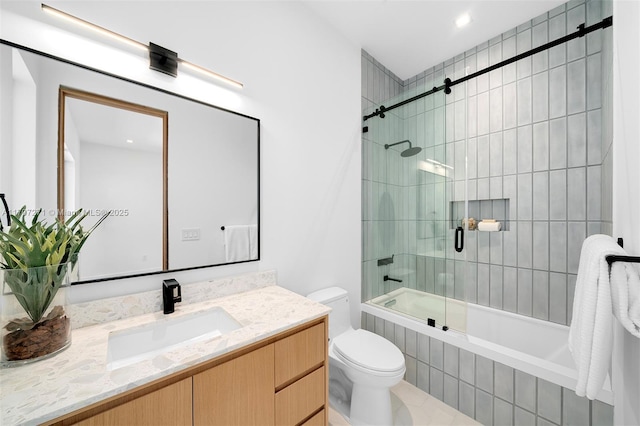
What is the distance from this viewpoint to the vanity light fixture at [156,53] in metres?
1.00

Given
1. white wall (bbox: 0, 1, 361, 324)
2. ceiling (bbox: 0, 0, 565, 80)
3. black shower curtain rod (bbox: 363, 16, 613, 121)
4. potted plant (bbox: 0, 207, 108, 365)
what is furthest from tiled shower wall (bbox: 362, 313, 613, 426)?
ceiling (bbox: 0, 0, 565, 80)

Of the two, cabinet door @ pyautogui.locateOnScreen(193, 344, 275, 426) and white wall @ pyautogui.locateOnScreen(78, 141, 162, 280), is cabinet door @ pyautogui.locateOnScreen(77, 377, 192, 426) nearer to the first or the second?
cabinet door @ pyautogui.locateOnScreen(193, 344, 275, 426)

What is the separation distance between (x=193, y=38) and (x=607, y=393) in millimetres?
2698

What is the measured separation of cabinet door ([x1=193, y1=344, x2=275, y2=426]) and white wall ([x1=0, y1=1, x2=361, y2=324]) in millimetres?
598

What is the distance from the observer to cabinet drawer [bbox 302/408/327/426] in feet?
3.67

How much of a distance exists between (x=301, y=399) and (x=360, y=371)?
47cm

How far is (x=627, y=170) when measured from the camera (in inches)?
37.2

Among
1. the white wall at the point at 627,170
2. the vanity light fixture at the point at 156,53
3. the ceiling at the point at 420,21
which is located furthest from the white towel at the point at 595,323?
the ceiling at the point at 420,21

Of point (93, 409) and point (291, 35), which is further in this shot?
point (291, 35)

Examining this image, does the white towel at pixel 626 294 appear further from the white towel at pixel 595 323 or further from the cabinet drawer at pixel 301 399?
Answer: the cabinet drawer at pixel 301 399

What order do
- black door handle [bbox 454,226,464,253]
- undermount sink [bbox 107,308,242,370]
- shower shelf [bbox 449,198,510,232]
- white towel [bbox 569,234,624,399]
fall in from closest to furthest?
white towel [bbox 569,234,624,399] < undermount sink [bbox 107,308,242,370] < black door handle [bbox 454,226,464,253] < shower shelf [bbox 449,198,510,232]

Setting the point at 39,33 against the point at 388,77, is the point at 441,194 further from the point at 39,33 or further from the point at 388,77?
the point at 39,33

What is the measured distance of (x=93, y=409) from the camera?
65 cm

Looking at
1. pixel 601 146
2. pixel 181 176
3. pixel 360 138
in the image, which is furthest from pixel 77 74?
pixel 601 146
